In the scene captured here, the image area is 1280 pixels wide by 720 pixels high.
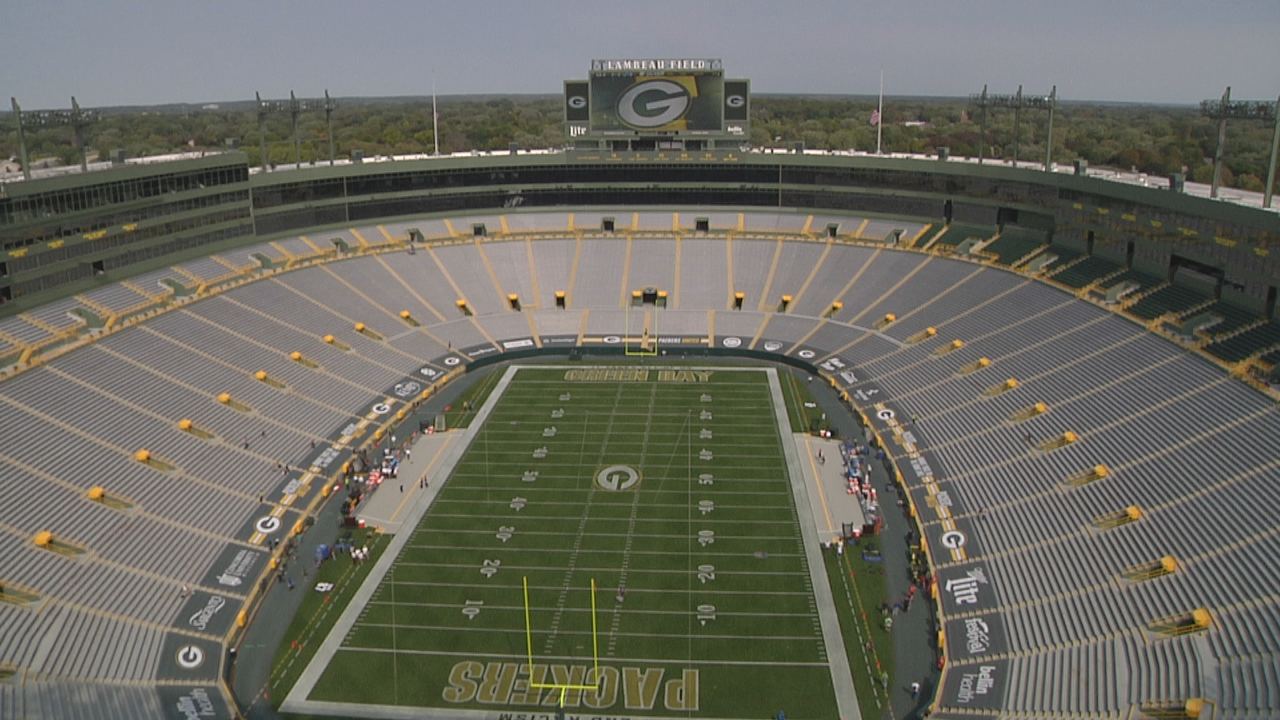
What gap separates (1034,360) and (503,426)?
68.1 feet

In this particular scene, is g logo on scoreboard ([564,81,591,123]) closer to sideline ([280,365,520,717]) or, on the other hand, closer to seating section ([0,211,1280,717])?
seating section ([0,211,1280,717])

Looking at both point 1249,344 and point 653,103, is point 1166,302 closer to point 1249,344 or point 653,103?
point 1249,344

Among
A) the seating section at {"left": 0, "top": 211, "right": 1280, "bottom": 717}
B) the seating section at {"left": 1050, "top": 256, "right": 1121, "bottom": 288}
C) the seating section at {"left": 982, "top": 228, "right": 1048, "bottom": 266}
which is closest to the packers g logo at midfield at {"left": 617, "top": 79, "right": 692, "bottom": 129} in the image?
the seating section at {"left": 0, "top": 211, "right": 1280, "bottom": 717}

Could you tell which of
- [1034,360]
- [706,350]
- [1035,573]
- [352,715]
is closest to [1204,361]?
[1034,360]

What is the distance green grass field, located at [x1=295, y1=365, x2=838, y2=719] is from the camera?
74.4 ft

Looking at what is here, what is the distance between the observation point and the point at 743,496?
3253 centimetres

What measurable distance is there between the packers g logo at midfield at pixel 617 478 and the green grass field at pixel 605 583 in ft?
0.23

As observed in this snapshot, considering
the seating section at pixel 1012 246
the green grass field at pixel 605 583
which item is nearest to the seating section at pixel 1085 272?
the seating section at pixel 1012 246

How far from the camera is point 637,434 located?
37.7 m

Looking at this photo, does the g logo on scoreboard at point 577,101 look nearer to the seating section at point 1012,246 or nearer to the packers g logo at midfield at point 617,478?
the seating section at point 1012,246

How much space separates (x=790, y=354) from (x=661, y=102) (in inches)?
755

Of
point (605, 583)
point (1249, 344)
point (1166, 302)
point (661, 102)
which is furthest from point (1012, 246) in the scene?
point (605, 583)

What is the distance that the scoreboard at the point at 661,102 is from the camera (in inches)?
2233

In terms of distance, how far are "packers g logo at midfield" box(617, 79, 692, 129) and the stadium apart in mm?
249
